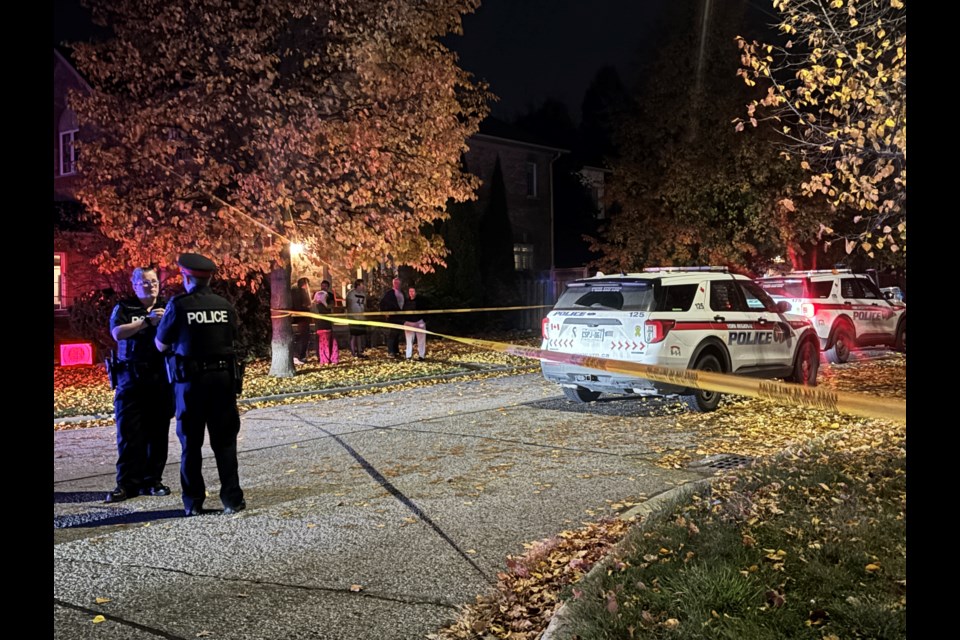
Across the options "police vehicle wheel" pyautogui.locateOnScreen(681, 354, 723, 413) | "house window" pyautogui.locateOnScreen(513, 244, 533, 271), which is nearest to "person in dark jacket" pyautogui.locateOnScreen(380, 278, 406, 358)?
"police vehicle wheel" pyautogui.locateOnScreen(681, 354, 723, 413)

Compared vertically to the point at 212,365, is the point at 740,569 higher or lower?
lower

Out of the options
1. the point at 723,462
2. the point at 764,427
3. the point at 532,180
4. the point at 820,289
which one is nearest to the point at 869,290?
the point at 820,289

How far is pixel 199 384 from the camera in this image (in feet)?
21.9

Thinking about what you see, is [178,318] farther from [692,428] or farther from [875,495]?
[692,428]

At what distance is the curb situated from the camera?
428 cm

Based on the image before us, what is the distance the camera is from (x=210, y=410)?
6715 mm

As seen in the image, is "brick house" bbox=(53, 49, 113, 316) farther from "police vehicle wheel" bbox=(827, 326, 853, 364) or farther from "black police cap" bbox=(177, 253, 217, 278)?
"police vehicle wheel" bbox=(827, 326, 853, 364)

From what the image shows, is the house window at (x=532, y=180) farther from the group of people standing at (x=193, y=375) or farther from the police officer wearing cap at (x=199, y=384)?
the police officer wearing cap at (x=199, y=384)

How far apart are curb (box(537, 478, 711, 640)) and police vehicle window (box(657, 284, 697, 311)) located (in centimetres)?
373

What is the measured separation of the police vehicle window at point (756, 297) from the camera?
39.9 ft

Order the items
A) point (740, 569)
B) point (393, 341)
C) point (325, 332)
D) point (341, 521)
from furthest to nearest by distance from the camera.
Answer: point (393, 341), point (325, 332), point (341, 521), point (740, 569)

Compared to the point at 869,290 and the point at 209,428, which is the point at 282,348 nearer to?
the point at 209,428

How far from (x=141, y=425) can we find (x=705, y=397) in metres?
7.23

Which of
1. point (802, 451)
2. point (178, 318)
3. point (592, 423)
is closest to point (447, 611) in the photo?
point (178, 318)
